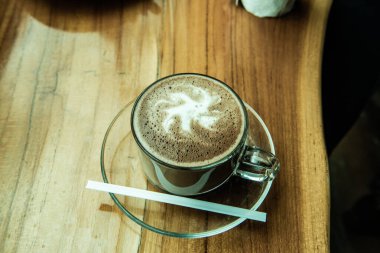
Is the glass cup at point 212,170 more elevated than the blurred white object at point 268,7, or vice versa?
the blurred white object at point 268,7

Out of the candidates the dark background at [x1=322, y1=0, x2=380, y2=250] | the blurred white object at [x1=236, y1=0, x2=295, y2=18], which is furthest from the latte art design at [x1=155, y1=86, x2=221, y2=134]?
the dark background at [x1=322, y1=0, x2=380, y2=250]

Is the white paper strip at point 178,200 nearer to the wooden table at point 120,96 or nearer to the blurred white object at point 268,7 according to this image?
the wooden table at point 120,96

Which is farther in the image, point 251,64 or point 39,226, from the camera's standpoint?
point 251,64

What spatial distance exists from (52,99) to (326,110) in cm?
95

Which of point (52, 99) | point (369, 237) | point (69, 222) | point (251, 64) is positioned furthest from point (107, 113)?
point (369, 237)

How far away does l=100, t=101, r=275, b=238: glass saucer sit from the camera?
1.85 feet

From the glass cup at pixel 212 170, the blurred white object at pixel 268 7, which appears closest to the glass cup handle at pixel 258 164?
the glass cup at pixel 212 170

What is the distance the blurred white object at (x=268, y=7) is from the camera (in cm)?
81

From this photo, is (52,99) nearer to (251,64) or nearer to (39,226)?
(39,226)

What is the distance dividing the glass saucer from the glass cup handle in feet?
0.10

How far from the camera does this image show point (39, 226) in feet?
1.90

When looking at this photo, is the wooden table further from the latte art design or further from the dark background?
the dark background

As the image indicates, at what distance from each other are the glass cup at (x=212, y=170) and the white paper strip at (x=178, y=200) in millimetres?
17

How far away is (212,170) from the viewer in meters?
0.54
